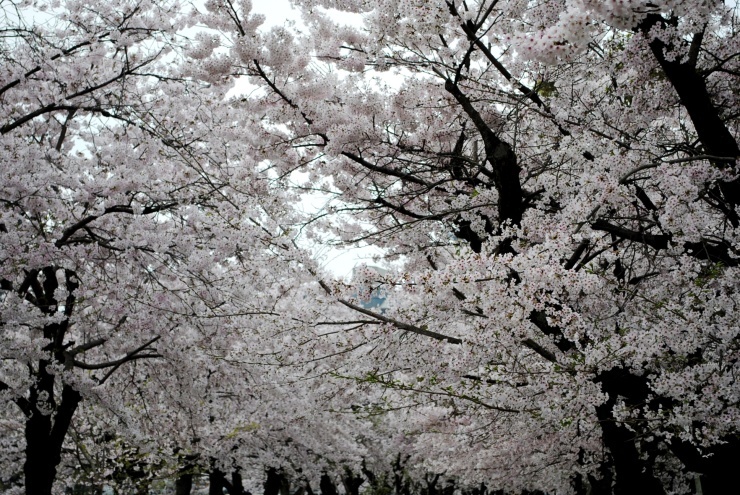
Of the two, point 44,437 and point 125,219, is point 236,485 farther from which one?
point 125,219

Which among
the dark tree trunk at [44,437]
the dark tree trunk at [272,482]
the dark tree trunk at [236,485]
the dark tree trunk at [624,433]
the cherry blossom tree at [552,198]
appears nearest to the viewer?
the cherry blossom tree at [552,198]

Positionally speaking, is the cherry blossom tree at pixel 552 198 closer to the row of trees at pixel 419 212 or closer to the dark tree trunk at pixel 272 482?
the row of trees at pixel 419 212

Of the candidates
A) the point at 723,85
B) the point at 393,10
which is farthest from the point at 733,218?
the point at 393,10

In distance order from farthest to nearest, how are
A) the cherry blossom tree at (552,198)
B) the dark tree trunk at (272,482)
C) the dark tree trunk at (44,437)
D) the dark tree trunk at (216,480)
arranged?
1. the dark tree trunk at (272,482)
2. the dark tree trunk at (216,480)
3. the dark tree trunk at (44,437)
4. the cherry blossom tree at (552,198)

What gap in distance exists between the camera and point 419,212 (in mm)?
9266

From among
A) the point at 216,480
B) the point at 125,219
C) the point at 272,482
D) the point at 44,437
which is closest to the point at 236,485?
the point at 216,480

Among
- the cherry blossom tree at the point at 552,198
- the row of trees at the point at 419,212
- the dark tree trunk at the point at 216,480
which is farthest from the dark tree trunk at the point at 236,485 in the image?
the cherry blossom tree at the point at 552,198

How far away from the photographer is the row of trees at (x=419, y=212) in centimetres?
523

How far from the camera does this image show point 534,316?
22.1 ft

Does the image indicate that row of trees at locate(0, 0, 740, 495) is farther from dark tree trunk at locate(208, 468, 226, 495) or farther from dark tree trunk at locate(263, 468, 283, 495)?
dark tree trunk at locate(263, 468, 283, 495)

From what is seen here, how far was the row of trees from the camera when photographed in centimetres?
523

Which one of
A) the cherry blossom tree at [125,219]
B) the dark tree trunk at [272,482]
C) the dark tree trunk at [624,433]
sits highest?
the cherry blossom tree at [125,219]

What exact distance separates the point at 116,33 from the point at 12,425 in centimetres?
1280

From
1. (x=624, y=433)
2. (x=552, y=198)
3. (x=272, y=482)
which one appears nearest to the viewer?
(x=552, y=198)
